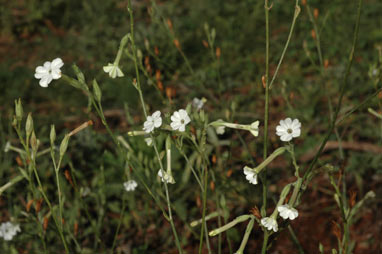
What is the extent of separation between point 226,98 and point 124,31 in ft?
6.01

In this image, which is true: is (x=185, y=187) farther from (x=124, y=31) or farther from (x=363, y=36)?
(x=124, y=31)

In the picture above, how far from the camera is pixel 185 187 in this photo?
8.93ft

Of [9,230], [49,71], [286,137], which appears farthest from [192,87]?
[286,137]

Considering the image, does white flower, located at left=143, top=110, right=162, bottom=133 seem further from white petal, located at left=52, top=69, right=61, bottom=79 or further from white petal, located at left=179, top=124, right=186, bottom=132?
white petal, located at left=52, top=69, right=61, bottom=79

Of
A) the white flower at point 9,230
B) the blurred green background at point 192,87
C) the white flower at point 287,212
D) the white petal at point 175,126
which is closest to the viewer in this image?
the white flower at point 287,212

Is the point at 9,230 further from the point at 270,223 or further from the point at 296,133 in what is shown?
the point at 296,133

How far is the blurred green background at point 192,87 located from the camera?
250cm

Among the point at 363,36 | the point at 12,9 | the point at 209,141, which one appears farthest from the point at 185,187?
the point at 12,9

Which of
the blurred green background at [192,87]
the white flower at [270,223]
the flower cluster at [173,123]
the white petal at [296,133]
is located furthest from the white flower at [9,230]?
the white petal at [296,133]

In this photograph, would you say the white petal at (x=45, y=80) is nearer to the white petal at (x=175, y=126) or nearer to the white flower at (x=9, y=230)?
the white petal at (x=175, y=126)

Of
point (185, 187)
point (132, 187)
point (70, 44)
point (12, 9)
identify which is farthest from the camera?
point (12, 9)

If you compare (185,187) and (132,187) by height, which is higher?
(132,187)

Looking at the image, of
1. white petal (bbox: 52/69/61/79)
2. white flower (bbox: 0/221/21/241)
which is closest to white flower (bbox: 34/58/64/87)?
white petal (bbox: 52/69/61/79)

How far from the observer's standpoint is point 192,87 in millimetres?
3783
